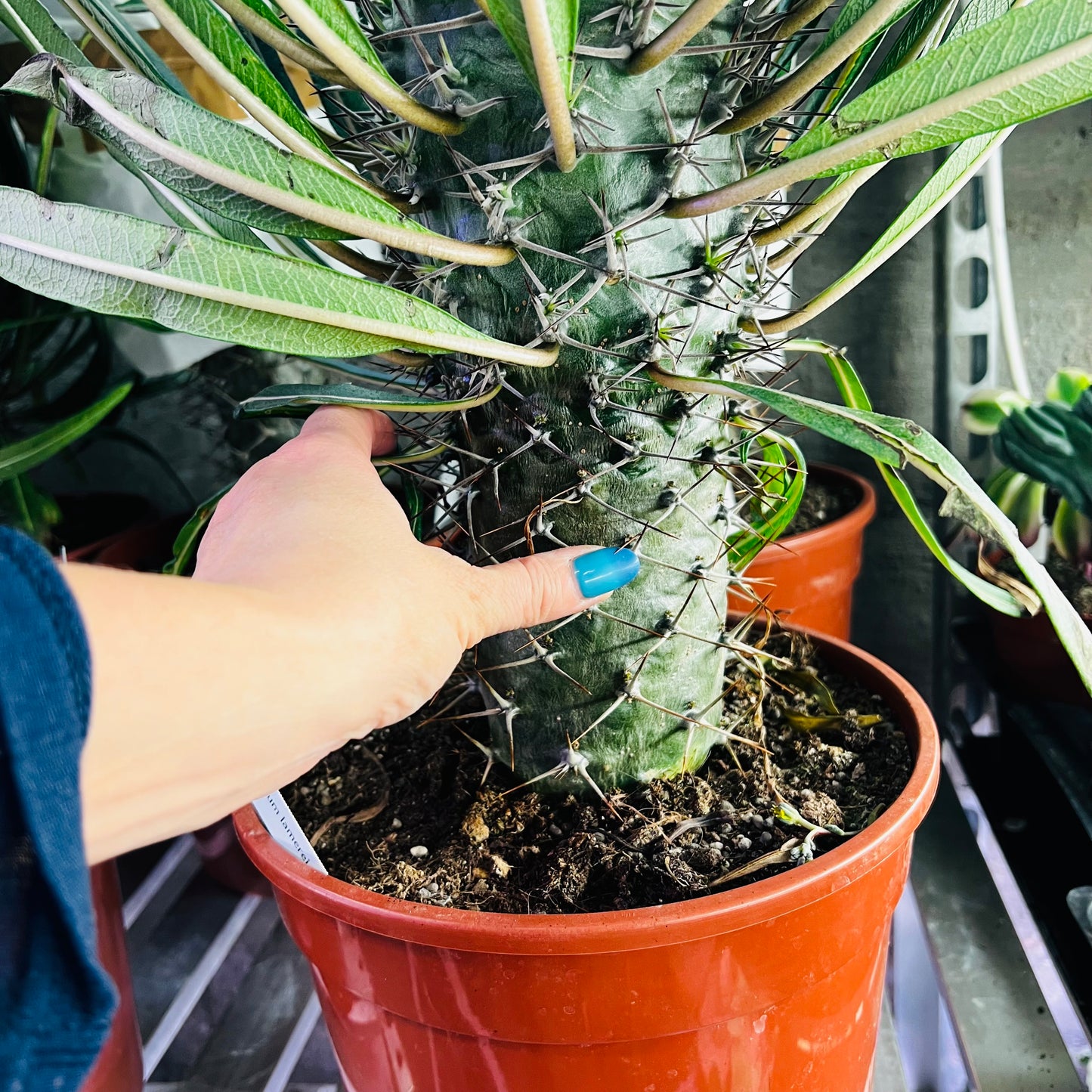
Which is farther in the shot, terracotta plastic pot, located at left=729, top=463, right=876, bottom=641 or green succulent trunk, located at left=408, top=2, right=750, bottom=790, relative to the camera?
terracotta plastic pot, located at left=729, top=463, right=876, bottom=641

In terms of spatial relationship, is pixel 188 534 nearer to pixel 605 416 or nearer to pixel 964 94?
pixel 605 416

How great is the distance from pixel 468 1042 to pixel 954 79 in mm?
486

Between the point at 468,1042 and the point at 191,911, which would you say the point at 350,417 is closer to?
the point at 468,1042

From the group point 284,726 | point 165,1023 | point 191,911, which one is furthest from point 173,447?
point 284,726

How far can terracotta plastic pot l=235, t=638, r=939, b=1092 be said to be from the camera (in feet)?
1.32

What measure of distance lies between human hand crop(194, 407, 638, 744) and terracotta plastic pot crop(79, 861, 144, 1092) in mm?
419

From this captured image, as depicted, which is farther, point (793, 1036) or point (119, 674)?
point (793, 1036)

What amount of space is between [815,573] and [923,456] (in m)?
0.54

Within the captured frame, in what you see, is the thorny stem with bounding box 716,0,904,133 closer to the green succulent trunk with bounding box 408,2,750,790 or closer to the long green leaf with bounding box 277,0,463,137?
the green succulent trunk with bounding box 408,2,750,790

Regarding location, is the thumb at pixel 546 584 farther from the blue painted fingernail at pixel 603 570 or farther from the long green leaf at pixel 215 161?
the long green leaf at pixel 215 161

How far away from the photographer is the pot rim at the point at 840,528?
880 mm

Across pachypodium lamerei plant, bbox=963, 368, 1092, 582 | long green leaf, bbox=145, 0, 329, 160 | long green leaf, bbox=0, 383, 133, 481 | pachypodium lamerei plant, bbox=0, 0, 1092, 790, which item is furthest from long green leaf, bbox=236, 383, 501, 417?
pachypodium lamerei plant, bbox=963, 368, 1092, 582

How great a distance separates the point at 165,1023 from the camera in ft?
2.62

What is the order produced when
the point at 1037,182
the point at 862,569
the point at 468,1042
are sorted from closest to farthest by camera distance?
the point at 468,1042 → the point at 1037,182 → the point at 862,569
